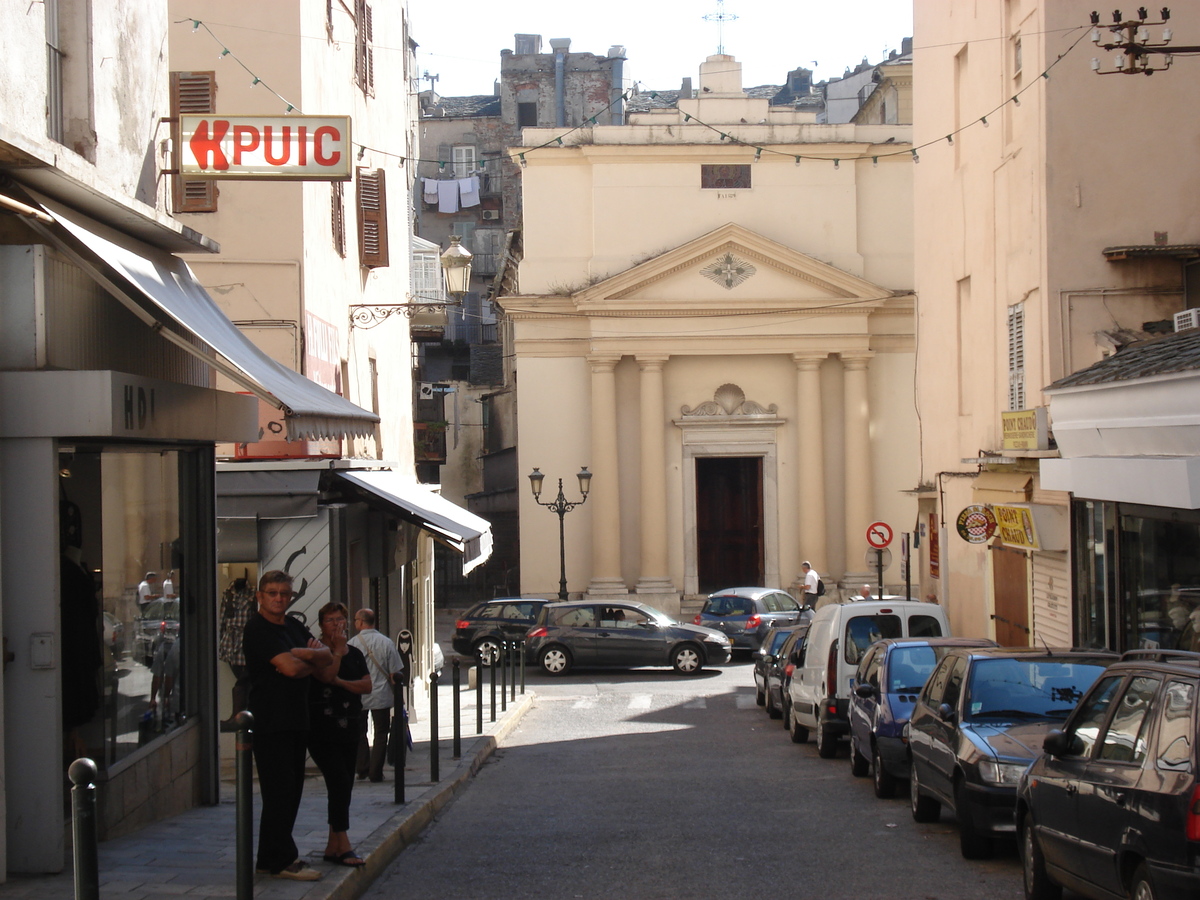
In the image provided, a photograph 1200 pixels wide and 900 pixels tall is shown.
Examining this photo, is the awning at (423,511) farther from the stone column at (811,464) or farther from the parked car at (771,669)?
the stone column at (811,464)

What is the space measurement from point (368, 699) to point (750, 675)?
15.4 meters

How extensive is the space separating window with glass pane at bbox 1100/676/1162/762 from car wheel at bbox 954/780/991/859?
2.10 metres

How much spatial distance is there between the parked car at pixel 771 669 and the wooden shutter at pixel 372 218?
316 inches

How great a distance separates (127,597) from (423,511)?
6918 mm

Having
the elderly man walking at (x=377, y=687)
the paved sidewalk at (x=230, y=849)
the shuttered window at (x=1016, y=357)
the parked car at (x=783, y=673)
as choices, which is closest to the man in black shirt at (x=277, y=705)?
the paved sidewalk at (x=230, y=849)

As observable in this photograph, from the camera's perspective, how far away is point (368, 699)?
1259 cm

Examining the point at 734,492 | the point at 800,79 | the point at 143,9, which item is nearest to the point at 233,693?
the point at 143,9

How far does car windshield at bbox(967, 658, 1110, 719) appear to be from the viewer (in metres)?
9.77

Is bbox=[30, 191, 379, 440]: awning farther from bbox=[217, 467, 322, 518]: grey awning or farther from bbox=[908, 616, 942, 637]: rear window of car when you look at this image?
bbox=[908, 616, 942, 637]: rear window of car

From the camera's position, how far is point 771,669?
19953 millimetres

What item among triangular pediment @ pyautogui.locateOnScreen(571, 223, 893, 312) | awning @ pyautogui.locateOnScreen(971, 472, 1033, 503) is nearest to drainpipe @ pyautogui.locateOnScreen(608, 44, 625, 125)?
triangular pediment @ pyautogui.locateOnScreen(571, 223, 893, 312)

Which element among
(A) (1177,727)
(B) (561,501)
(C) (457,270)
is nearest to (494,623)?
(B) (561,501)

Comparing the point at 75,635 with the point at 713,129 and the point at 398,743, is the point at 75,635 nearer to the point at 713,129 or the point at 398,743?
the point at 398,743

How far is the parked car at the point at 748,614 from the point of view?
29219 mm
